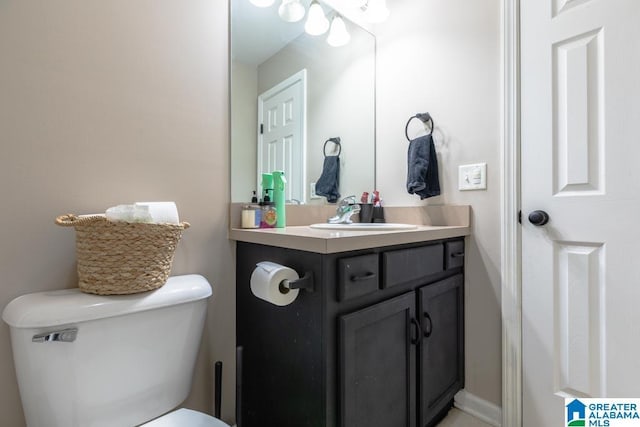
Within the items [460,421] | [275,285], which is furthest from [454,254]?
[275,285]

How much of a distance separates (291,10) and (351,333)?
57.6 inches

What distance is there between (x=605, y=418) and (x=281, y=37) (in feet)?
6.53

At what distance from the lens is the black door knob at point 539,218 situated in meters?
1.14

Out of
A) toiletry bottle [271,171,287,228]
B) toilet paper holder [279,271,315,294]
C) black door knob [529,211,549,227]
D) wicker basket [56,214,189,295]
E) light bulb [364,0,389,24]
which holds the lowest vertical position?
toilet paper holder [279,271,315,294]

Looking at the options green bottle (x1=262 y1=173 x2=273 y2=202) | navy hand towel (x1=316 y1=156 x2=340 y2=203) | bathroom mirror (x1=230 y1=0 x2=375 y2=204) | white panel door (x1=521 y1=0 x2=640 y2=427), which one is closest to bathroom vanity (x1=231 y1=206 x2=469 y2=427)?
green bottle (x1=262 y1=173 x2=273 y2=202)

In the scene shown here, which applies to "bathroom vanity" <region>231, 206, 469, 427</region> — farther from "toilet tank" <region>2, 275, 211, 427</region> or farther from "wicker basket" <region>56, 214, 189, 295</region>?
"wicker basket" <region>56, 214, 189, 295</region>

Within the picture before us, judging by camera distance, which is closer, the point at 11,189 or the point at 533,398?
the point at 11,189

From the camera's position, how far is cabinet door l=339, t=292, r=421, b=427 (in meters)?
0.85

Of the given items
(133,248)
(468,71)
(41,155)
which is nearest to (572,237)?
(468,71)

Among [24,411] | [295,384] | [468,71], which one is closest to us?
[24,411]

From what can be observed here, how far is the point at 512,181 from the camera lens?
1.22 meters

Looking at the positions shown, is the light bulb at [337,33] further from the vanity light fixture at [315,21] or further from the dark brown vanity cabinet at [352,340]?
the dark brown vanity cabinet at [352,340]

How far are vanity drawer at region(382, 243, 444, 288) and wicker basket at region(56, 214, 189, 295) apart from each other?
0.69 meters

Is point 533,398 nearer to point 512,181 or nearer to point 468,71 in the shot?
point 512,181
